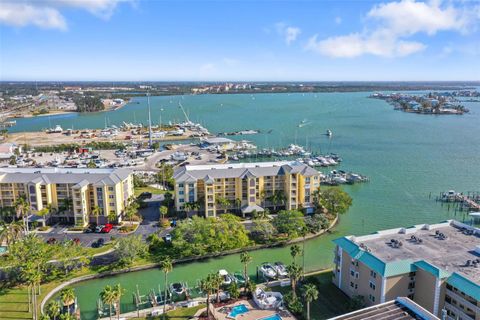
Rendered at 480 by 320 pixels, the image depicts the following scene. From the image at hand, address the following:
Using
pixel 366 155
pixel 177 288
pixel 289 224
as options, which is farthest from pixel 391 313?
pixel 366 155

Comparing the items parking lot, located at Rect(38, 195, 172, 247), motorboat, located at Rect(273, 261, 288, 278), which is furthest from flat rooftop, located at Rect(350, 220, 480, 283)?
parking lot, located at Rect(38, 195, 172, 247)

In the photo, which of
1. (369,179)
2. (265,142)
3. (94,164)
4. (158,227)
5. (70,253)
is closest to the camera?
(70,253)

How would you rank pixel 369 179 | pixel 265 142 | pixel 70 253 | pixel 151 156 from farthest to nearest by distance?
pixel 265 142 → pixel 151 156 → pixel 369 179 → pixel 70 253

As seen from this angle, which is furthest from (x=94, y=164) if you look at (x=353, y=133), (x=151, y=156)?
(x=353, y=133)

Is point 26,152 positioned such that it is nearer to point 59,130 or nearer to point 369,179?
point 59,130

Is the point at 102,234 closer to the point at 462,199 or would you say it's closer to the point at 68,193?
the point at 68,193

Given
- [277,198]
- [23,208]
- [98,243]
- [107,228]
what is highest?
[23,208]
